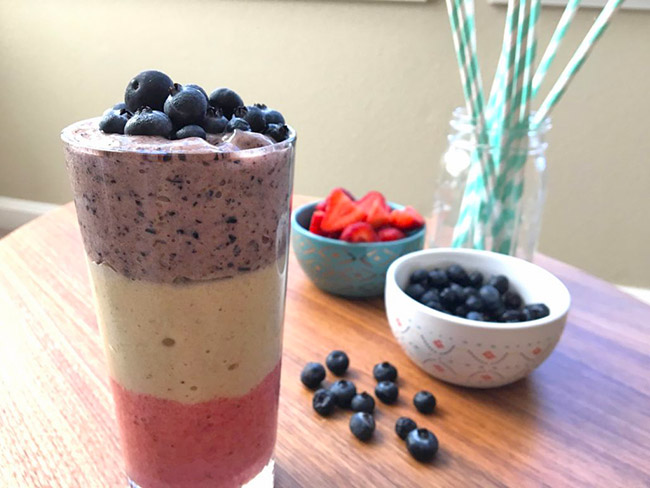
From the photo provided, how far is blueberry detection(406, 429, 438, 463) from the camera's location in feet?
1.81

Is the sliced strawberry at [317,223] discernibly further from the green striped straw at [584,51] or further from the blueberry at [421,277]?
the green striped straw at [584,51]

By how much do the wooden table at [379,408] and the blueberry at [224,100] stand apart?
0.35 meters

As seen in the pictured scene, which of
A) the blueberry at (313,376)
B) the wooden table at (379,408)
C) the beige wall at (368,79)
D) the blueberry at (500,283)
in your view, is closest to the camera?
the wooden table at (379,408)

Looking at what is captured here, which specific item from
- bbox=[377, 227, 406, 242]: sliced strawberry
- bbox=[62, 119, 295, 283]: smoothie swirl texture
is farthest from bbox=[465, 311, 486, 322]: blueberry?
bbox=[62, 119, 295, 283]: smoothie swirl texture

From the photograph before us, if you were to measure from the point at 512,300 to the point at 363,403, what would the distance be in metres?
0.28

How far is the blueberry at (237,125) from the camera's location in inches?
16.1

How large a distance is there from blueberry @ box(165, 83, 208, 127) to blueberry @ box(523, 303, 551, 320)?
485 millimetres

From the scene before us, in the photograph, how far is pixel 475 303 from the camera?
2.30 ft

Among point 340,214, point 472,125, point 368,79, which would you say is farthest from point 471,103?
point 368,79

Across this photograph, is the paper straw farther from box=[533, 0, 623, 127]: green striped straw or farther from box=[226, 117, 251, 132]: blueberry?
box=[226, 117, 251, 132]: blueberry

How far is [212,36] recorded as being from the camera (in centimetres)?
194

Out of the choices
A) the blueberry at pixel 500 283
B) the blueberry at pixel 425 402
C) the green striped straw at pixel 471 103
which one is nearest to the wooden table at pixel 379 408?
the blueberry at pixel 425 402

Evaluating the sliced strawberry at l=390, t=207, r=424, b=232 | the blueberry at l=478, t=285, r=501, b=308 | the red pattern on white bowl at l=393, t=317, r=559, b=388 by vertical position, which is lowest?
the red pattern on white bowl at l=393, t=317, r=559, b=388

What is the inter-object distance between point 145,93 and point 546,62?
72 centimetres
